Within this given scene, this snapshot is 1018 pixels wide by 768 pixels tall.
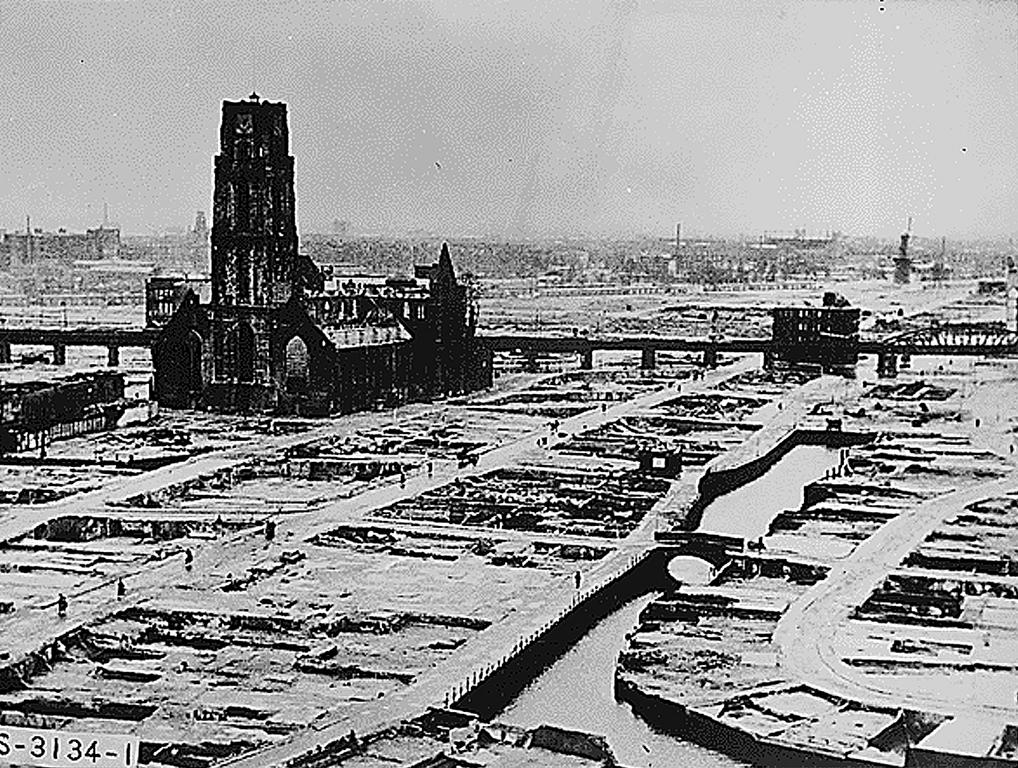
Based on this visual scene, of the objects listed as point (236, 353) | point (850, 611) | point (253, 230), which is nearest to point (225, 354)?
point (236, 353)

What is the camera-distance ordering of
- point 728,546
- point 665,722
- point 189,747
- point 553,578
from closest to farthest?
Result: point 189,747 → point 665,722 → point 553,578 → point 728,546

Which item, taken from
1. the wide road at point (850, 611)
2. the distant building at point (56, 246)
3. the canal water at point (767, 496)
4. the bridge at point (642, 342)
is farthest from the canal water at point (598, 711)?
the bridge at point (642, 342)

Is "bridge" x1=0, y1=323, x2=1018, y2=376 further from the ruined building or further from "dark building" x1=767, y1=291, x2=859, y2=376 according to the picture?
the ruined building

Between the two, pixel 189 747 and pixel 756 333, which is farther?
pixel 756 333

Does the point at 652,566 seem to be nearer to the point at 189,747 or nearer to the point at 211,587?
the point at 211,587

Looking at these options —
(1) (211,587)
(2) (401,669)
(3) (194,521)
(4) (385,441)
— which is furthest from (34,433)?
(2) (401,669)

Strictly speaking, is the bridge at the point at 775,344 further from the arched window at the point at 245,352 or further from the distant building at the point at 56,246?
the distant building at the point at 56,246

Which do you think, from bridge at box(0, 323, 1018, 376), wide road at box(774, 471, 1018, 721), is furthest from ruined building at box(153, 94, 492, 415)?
wide road at box(774, 471, 1018, 721)
